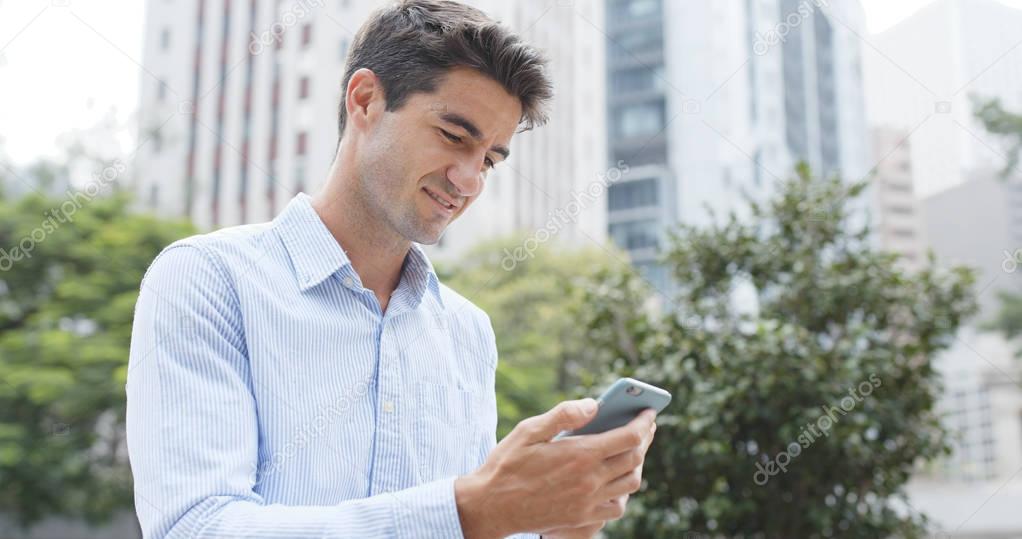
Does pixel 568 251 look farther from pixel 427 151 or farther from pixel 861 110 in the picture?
pixel 861 110

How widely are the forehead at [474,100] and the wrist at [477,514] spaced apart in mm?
440

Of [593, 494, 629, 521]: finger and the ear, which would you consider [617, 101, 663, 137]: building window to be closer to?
the ear

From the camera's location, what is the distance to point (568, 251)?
13930mm

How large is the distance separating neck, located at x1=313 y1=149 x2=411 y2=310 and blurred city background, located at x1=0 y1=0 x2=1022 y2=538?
302 mm

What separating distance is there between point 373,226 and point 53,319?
8.21 m

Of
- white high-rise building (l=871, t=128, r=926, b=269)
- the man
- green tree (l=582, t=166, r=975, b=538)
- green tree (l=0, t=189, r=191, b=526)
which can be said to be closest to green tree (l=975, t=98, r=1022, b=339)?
white high-rise building (l=871, t=128, r=926, b=269)

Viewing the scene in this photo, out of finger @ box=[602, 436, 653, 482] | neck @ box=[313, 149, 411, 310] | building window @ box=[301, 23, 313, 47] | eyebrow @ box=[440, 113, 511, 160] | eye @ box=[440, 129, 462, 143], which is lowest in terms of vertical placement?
finger @ box=[602, 436, 653, 482]

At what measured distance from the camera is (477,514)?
2.28 ft

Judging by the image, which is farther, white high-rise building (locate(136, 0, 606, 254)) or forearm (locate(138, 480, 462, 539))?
white high-rise building (locate(136, 0, 606, 254))
